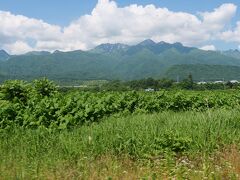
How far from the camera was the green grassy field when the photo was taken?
6512 millimetres

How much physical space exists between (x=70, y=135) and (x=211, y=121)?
11.1 ft

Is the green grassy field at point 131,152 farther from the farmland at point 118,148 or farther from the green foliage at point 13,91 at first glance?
the green foliage at point 13,91

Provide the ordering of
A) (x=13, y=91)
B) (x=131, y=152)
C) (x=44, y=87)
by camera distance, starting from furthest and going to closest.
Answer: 1. (x=44, y=87)
2. (x=13, y=91)
3. (x=131, y=152)

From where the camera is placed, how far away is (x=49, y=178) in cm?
636

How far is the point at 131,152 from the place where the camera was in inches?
316

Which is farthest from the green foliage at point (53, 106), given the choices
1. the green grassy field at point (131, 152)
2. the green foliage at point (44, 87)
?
the green grassy field at point (131, 152)

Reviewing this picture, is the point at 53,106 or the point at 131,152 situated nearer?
the point at 131,152

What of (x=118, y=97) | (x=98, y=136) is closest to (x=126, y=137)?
(x=98, y=136)

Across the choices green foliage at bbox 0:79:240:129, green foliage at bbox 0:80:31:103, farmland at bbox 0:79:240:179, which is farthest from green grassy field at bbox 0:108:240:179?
green foliage at bbox 0:80:31:103

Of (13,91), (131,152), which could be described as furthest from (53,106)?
(131,152)

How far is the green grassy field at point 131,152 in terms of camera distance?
651cm

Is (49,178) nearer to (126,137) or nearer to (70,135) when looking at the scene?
(126,137)

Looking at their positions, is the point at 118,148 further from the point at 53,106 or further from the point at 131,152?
the point at 53,106

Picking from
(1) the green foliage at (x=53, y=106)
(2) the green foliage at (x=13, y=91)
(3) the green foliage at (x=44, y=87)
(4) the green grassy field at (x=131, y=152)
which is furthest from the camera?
(3) the green foliage at (x=44, y=87)
